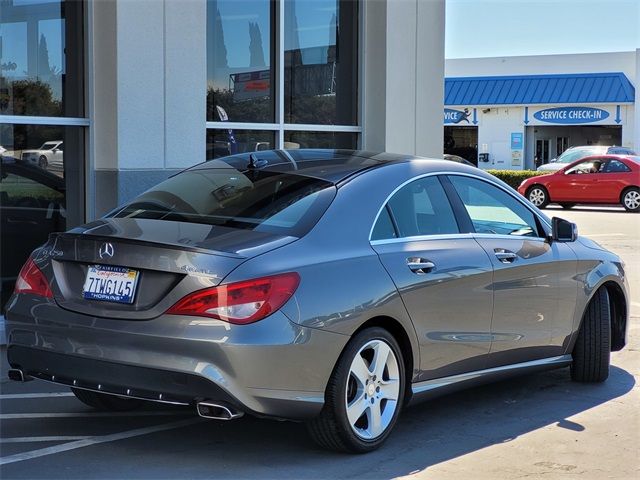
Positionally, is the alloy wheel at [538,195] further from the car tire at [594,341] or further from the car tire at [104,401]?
the car tire at [104,401]

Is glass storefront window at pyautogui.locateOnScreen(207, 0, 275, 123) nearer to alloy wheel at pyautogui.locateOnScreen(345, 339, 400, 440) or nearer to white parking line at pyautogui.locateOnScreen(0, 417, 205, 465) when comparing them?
white parking line at pyautogui.locateOnScreen(0, 417, 205, 465)

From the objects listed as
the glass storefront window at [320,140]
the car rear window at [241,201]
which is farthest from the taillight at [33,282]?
the glass storefront window at [320,140]

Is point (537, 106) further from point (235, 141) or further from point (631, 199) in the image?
point (235, 141)

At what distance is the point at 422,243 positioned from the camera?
580 cm

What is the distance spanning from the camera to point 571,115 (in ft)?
157

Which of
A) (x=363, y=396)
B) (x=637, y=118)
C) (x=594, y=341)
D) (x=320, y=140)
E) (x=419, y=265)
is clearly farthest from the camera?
(x=637, y=118)

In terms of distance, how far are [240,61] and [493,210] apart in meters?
4.56

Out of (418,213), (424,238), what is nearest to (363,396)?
(424,238)

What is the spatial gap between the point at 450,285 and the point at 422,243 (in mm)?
294

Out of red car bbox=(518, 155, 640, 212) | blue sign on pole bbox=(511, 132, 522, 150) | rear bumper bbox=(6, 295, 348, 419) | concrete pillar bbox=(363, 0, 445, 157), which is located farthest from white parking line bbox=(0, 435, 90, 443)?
blue sign on pole bbox=(511, 132, 522, 150)

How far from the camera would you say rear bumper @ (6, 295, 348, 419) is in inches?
186

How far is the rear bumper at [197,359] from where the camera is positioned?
4.73 meters

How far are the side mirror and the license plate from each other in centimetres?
319

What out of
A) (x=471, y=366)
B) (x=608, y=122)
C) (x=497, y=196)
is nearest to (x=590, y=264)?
(x=497, y=196)
